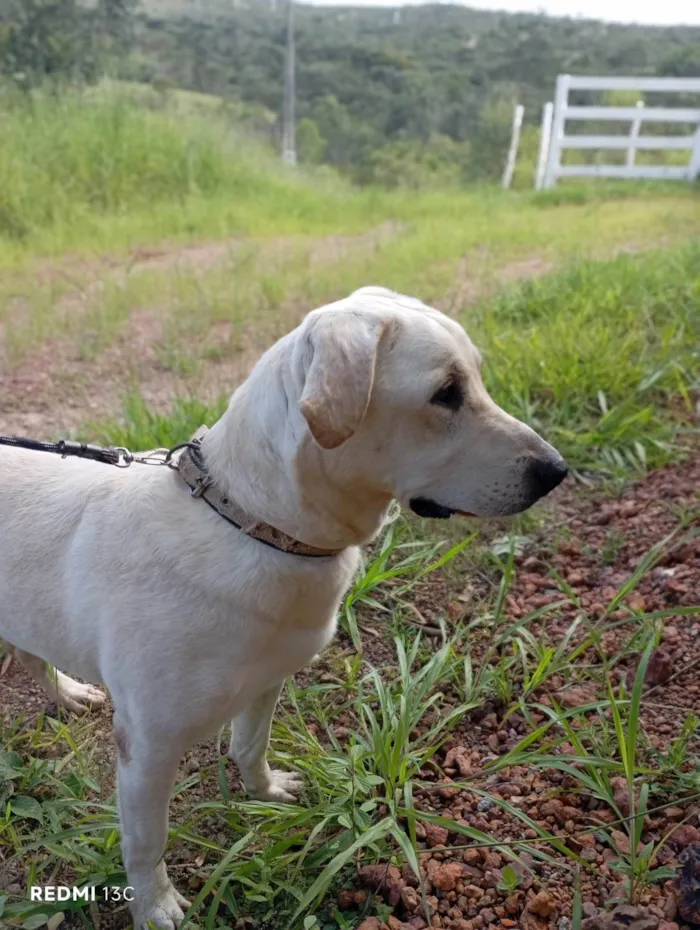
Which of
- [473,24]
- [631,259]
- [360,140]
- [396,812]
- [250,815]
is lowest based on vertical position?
[250,815]

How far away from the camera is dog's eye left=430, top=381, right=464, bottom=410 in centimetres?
144

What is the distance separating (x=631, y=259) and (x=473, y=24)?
2.50 metres

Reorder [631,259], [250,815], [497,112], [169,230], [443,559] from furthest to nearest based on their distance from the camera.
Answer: [497,112]
[169,230]
[631,259]
[443,559]
[250,815]

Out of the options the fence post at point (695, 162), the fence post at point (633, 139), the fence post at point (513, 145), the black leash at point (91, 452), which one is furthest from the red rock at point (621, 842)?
the fence post at point (695, 162)

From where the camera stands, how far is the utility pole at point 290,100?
20.4 ft

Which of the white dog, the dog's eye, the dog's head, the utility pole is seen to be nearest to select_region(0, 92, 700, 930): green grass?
the utility pole

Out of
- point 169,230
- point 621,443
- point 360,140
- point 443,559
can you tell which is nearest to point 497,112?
point 360,140

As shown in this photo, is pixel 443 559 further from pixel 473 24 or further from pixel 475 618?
pixel 473 24

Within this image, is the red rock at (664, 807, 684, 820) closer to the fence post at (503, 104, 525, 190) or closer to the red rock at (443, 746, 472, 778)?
the red rock at (443, 746, 472, 778)

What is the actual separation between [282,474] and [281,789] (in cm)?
91

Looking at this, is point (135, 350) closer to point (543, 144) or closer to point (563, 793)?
point (563, 793)

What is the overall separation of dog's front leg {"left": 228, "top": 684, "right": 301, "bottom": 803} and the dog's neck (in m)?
0.51

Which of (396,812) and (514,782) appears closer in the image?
(396,812)

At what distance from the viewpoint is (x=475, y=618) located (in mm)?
2434
